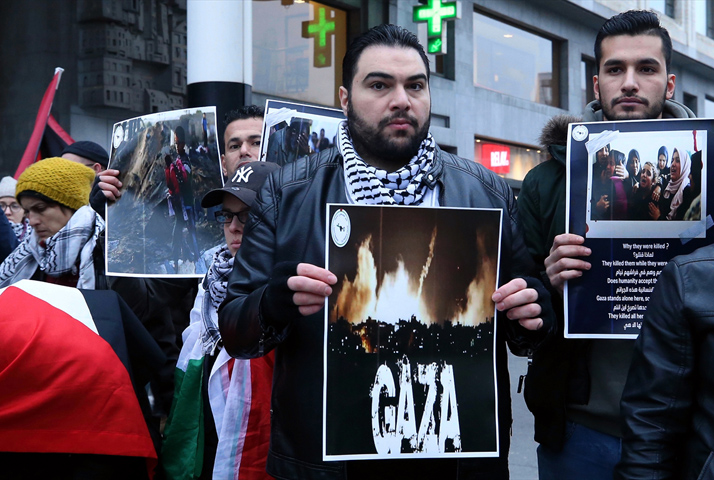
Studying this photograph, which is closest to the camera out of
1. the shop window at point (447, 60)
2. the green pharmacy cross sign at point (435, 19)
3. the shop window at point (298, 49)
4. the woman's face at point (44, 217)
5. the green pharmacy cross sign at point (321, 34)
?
the woman's face at point (44, 217)

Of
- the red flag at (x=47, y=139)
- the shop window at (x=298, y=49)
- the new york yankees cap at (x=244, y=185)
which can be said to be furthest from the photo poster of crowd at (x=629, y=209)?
the shop window at (x=298, y=49)

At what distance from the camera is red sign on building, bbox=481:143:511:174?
A: 56.2ft

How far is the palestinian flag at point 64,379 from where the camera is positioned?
2453mm

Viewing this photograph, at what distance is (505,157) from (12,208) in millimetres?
12114

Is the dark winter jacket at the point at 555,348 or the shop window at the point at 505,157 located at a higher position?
the shop window at the point at 505,157

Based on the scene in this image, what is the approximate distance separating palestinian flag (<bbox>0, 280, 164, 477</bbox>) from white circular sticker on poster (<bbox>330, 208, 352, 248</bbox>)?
3.70 feet

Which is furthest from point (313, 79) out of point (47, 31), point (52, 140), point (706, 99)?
point (706, 99)

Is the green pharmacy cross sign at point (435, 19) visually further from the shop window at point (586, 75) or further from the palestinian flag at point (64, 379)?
the palestinian flag at point (64, 379)

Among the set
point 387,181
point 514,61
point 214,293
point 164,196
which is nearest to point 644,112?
point 387,181

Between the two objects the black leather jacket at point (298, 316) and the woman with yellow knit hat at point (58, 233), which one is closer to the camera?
the black leather jacket at point (298, 316)

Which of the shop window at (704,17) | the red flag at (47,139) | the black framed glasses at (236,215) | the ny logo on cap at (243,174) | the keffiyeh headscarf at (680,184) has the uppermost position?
the shop window at (704,17)

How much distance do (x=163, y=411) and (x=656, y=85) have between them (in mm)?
2594

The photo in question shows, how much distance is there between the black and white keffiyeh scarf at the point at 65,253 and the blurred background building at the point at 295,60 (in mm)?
2497

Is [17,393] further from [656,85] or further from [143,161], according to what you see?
[656,85]
